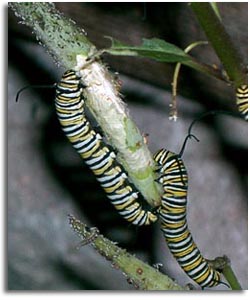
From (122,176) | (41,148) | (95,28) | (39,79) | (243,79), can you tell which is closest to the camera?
(243,79)

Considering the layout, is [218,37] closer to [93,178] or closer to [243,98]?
[243,98]

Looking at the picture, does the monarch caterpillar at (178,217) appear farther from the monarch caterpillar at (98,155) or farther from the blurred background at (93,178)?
the blurred background at (93,178)

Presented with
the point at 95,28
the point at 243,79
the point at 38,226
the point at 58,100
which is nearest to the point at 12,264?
the point at 38,226

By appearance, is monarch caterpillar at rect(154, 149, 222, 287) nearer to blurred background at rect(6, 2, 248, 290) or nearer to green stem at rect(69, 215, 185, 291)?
green stem at rect(69, 215, 185, 291)

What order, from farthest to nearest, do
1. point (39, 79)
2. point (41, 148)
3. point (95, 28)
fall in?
point (41, 148) < point (39, 79) < point (95, 28)

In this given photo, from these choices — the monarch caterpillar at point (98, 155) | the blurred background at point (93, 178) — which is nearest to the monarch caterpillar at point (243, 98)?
the monarch caterpillar at point (98, 155)

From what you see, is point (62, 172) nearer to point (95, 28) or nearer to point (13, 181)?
point (13, 181)
